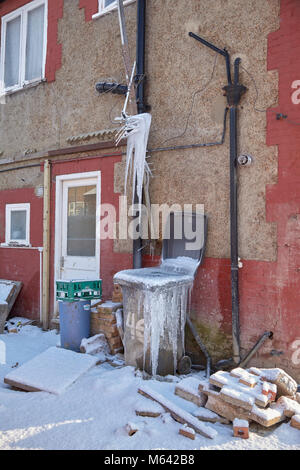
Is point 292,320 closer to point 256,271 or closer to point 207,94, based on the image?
point 256,271

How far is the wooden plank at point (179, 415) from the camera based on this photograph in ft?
9.32

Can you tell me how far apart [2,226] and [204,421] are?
5.59 metres

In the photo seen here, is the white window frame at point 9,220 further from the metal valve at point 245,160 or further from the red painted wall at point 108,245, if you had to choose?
the metal valve at point 245,160

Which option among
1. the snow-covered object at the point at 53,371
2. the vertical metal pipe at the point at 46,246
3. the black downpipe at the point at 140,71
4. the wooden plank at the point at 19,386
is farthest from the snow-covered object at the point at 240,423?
the vertical metal pipe at the point at 46,246

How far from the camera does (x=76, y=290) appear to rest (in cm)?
471

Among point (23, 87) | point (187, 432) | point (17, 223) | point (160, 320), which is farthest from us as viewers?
point (17, 223)

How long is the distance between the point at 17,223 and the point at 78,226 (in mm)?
1640

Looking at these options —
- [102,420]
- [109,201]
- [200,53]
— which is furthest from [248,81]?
[102,420]

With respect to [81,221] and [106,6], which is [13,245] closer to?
[81,221]

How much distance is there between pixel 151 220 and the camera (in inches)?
196

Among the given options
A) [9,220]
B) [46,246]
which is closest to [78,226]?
[46,246]

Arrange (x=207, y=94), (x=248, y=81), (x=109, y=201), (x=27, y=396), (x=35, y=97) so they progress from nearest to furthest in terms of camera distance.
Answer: (x=27, y=396) < (x=248, y=81) < (x=207, y=94) < (x=109, y=201) < (x=35, y=97)

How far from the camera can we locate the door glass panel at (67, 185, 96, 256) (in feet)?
19.3

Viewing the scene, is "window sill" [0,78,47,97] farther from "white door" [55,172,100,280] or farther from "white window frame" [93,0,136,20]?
"white door" [55,172,100,280]
